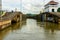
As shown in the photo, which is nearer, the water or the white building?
the water

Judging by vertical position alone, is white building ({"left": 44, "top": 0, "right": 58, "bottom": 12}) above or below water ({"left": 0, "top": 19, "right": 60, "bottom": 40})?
above

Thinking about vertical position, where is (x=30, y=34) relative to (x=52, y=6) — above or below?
below

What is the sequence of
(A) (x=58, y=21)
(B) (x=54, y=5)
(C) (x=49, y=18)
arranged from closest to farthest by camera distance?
(A) (x=58, y=21) → (C) (x=49, y=18) → (B) (x=54, y=5)

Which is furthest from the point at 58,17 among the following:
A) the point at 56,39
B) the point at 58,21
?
the point at 56,39

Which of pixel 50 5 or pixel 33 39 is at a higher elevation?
pixel 50 5

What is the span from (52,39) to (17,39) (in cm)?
226

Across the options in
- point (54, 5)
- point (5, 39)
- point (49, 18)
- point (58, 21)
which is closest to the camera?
point (5, 39)

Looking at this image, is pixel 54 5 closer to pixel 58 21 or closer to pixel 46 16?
pixel 46 16

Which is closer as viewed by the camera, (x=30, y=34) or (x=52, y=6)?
(x=30, y=34)

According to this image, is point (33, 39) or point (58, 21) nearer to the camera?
point (33, 39)

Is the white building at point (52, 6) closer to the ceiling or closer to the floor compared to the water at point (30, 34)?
closer to the ceiling

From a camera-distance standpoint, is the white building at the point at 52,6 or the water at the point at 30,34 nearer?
the water at the point at 30,34

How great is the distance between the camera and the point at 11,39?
1130 cm

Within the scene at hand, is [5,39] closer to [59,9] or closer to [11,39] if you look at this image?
[11,39]
